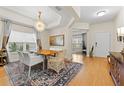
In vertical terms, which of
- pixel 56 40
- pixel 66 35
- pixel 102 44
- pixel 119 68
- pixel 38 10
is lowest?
pixel 119 68

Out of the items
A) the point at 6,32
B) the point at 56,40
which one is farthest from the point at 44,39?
the point at 6,32

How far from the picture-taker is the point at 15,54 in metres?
2.27

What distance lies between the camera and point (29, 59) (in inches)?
98.1

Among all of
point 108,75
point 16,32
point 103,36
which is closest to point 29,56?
point 16,32

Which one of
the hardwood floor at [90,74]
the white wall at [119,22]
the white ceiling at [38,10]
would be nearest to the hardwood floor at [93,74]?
the hardwood floor at [90,74]

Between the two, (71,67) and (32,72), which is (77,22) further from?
(32,72)

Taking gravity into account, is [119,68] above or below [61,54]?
below

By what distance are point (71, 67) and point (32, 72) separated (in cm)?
118

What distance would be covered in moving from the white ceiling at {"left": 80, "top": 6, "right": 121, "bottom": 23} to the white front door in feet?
1.06

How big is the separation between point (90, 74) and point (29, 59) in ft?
5.03

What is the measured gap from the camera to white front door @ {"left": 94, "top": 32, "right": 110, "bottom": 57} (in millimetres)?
2377

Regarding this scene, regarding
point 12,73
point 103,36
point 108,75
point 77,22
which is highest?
point 77,22

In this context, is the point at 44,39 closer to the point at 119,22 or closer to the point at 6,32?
the point at 6,32
